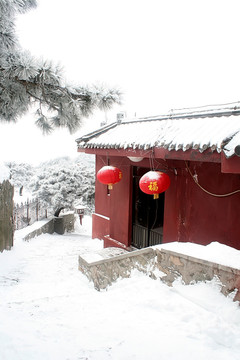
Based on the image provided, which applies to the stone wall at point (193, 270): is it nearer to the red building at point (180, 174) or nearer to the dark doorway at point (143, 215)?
the red building at point (180, 174)

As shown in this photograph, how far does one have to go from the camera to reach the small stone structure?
3.58 meters

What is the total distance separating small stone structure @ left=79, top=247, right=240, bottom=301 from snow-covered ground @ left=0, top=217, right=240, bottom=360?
0.40 feet

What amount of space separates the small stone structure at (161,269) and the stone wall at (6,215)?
3.70 metres

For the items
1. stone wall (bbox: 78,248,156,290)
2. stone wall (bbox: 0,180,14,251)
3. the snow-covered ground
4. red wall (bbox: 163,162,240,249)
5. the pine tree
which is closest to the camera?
the snow-covered ground

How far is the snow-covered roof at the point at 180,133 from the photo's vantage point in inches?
171

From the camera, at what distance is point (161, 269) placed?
4.34m

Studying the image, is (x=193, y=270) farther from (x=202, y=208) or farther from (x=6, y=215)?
(x=6, y=215)

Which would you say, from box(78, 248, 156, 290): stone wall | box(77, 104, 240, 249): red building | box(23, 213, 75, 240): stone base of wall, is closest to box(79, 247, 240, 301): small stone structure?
box(78, 248, 156, 290): stone wall

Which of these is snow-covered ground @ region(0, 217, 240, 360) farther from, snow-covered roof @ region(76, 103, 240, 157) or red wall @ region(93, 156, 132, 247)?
red wall @ region(93, 156, 132, 247)

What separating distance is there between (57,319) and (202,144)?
132 inches

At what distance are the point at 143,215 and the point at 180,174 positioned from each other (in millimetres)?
2074

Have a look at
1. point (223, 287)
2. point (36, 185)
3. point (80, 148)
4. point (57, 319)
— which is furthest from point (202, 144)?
point (36, 185)

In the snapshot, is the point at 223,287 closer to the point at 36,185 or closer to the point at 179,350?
the point at 179,350

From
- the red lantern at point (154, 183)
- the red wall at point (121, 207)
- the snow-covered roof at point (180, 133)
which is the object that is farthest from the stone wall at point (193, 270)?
the red wall at point (121, 207)
